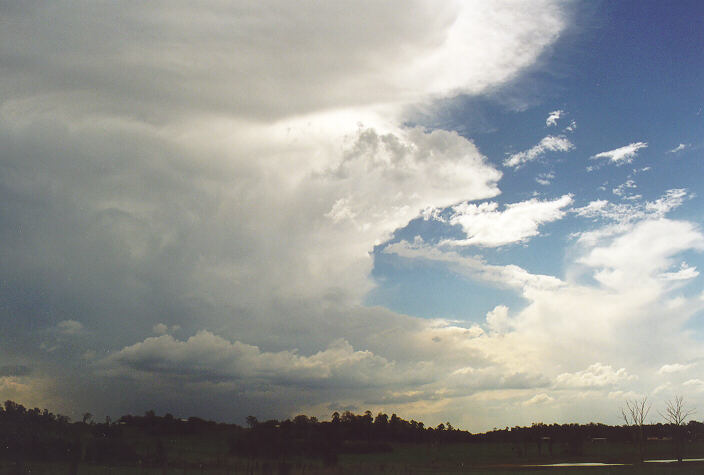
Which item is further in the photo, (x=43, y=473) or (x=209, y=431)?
(x=209, y=431)

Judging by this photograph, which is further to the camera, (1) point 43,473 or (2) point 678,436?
(2) point 678,436

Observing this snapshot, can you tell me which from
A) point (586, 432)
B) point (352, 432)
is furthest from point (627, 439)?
point (352, 432)

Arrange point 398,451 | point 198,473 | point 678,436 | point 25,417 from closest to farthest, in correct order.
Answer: point 198,473 < point 25,417 < point 678,436 < point 398,451

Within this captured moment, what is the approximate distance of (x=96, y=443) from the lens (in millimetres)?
57469

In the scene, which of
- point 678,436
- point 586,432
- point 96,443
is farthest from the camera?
point 586,432

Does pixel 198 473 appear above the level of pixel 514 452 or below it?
above

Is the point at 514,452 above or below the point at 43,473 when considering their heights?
below

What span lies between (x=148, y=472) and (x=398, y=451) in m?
107

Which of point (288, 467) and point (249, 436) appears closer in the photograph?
point (288, 467)

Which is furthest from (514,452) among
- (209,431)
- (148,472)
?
(148,472)

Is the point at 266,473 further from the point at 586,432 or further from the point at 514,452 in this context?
the point at 586,432

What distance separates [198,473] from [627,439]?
494ft

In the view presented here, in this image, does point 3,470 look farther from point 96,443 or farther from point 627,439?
point 627,439

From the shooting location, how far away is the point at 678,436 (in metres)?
95.8
